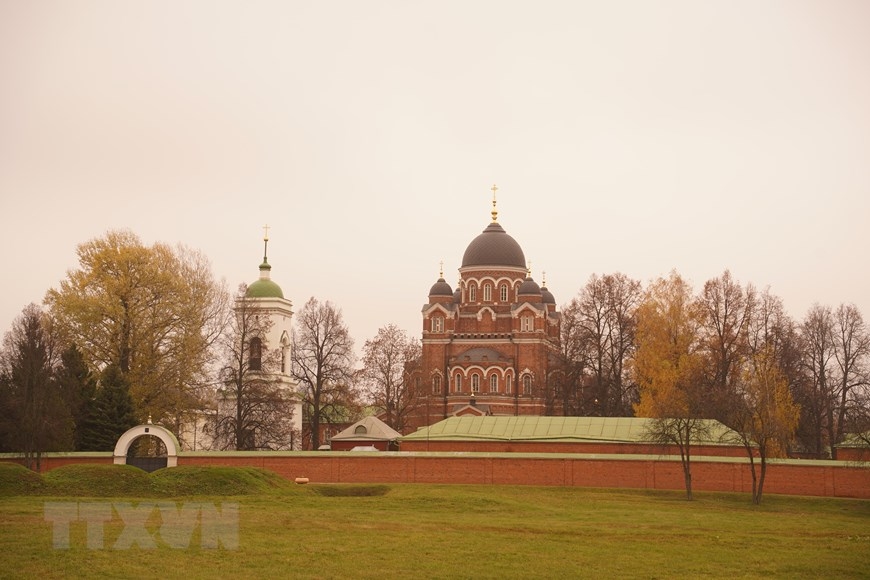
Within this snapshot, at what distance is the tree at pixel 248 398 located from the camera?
4759 centimetres

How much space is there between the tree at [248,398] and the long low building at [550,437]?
18.3ft

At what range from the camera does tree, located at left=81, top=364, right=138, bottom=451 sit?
147ft

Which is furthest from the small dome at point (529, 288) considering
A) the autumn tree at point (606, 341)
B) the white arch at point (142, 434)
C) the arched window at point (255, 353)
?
the white arch at point (142, 434)

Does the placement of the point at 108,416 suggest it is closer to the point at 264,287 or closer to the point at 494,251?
the point at 264,287

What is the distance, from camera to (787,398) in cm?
4719

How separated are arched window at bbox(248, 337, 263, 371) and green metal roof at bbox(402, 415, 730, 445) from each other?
7.98 m

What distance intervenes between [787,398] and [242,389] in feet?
73.0

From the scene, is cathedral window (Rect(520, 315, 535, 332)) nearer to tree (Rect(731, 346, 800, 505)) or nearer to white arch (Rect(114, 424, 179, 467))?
tree (Rect(731, 346, 800, 505))

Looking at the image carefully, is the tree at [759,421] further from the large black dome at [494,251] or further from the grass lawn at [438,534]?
the large black dome at [494,251]

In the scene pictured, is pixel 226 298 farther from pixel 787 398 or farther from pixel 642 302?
pixel 787 398

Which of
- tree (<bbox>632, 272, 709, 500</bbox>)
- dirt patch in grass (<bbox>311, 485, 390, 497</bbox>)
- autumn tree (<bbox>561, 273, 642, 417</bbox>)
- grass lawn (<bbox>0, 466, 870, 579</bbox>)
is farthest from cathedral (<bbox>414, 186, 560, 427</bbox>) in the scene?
grass lawn (<bbox>0, 466, 870, 579</bbox>)

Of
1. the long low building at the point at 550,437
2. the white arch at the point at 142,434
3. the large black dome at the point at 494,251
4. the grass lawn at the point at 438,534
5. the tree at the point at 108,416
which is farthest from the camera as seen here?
the large black dome at the point at 494,251

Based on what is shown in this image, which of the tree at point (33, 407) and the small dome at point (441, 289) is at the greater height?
the small dome at point (441, 289)

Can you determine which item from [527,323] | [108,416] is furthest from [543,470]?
[527,323]
